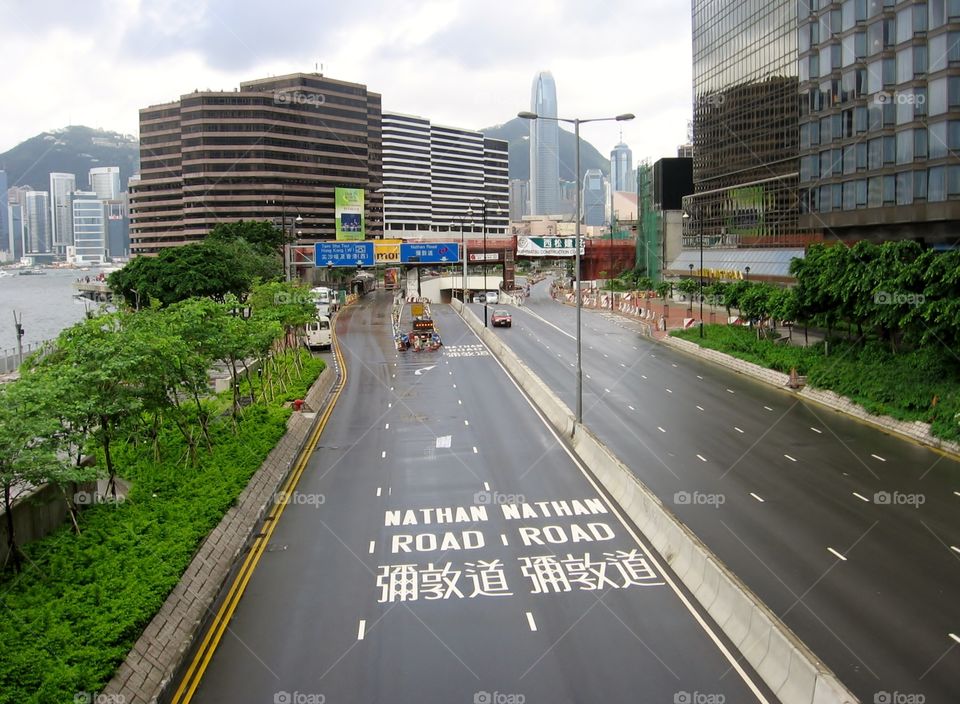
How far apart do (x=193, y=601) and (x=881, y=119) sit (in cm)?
4682

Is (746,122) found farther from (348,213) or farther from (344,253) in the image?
(348,213)

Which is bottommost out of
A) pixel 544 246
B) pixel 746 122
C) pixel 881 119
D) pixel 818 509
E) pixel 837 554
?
pixel 837 554

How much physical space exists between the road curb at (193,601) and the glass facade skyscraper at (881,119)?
37329 millimetres

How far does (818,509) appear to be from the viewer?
25.1 metres

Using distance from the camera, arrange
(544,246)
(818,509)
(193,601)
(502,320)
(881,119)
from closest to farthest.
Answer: (193,601) → (818,509) → (881,119) → (502,320) → (544,246)

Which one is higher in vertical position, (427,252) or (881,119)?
(881,119)

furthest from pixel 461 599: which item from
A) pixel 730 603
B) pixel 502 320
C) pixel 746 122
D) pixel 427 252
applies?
pixel 746 122

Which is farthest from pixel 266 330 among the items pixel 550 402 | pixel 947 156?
pixel 947 156

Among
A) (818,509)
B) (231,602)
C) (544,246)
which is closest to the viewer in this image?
(231,602)

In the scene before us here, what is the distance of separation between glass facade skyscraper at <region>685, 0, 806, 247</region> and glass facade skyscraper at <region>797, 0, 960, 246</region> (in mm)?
17677

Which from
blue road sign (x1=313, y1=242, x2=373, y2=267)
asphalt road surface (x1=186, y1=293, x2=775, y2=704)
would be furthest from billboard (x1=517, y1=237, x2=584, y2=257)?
asphalt road surface (x1=186, y1=293, x2=775, y2=704)

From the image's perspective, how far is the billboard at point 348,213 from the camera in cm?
13788

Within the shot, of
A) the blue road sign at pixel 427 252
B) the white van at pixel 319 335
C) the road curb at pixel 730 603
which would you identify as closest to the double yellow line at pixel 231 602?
the road curb at pixel 730 603

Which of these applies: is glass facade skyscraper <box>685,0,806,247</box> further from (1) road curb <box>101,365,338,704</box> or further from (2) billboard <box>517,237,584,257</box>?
(1) road curb <box>101,365,338,704</box>
